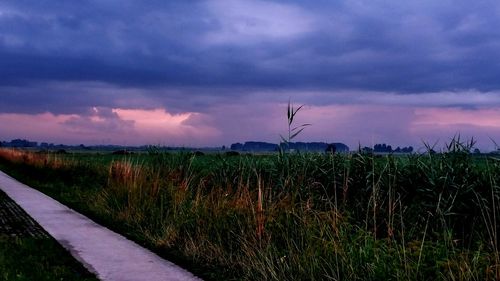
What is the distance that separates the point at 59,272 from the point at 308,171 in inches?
215

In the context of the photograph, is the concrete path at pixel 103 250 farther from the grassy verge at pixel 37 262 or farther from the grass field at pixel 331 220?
the grass field at pixel 331 220

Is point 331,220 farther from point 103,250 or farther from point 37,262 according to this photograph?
point 37,262

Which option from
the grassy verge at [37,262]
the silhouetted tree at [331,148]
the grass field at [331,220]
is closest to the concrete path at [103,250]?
the grassy verge at [37,262]

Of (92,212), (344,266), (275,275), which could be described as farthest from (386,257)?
(92,212)

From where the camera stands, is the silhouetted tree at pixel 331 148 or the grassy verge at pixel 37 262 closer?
the grassy verge at pixel 37 262

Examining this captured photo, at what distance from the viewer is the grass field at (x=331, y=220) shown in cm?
648

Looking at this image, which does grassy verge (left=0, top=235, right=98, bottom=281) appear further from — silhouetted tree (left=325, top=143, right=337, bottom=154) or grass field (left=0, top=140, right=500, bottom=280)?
silhouetted tree (left=325, top=143, right=337, bottom=154)

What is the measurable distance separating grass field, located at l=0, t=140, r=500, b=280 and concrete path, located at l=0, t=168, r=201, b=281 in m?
0.38

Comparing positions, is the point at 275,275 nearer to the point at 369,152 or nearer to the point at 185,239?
the point at 185,239

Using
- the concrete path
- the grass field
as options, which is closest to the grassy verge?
the concrete path

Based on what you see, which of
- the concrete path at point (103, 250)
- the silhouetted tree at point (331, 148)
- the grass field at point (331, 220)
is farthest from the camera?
the silhouetted tree at point (331, 148)

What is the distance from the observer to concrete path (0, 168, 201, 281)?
24.6ft

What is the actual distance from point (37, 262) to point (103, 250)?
107 cm

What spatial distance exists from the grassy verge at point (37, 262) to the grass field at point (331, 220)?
4.87 ft
